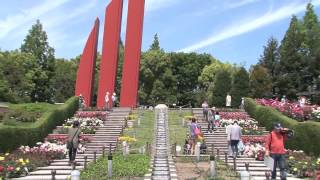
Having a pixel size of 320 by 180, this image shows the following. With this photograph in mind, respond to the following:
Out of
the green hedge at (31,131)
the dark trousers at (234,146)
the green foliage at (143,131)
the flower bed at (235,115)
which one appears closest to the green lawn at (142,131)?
the green foliage at (143,131)

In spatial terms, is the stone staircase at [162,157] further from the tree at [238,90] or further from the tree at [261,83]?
the tree at [261,83]

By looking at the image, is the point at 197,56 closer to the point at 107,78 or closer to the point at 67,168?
the point at 107,78

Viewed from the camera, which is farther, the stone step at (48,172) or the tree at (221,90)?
the tree at (221,90)

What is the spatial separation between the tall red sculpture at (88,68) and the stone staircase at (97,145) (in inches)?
327

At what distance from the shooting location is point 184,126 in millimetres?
32531

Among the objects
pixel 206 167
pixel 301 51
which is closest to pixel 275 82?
pixel 301 51

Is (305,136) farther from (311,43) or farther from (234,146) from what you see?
(311,43)

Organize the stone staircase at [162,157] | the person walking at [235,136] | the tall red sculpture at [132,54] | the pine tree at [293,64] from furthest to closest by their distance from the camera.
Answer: the pine tree at [293,64] → the tall red sculpture at [132,54] → the person walking at [235,136] → the stone staircase at [162,157]

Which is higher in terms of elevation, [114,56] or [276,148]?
[114,56]

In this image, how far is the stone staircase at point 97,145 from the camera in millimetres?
16272

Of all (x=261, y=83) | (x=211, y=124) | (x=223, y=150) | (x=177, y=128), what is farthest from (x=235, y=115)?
(x=261, y=83)

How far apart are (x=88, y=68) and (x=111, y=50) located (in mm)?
3749

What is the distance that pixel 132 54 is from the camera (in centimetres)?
4159

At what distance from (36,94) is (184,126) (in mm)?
36049
